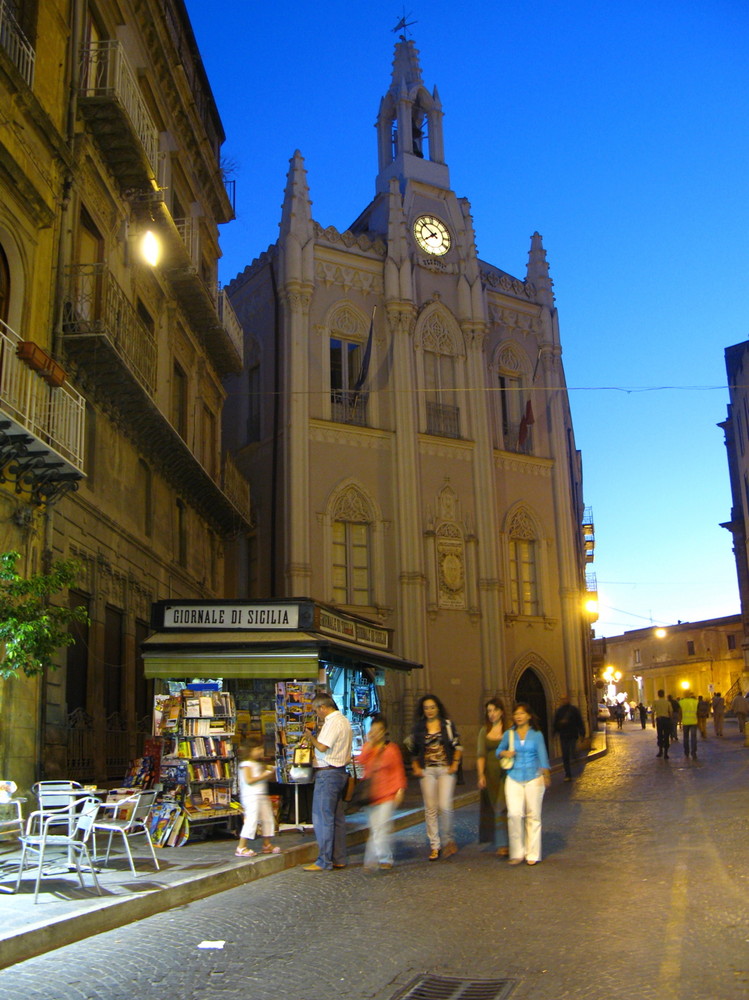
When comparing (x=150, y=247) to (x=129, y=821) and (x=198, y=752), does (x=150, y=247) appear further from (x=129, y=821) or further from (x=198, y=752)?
(x=129, y=821)

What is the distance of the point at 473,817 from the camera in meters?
16.1

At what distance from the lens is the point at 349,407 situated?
3172cm

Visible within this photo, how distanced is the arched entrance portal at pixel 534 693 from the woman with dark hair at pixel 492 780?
20.9 meters

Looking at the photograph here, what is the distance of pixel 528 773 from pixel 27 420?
723 centimetres

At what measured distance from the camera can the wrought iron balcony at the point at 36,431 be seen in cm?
1271

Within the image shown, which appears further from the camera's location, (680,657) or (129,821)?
(680,657)

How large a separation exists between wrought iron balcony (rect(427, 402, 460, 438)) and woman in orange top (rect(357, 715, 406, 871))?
71.0 ft

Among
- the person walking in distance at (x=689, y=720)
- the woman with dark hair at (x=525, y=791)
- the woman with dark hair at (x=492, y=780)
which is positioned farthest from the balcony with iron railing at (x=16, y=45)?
the person walking in distance at (x=689, y=720)

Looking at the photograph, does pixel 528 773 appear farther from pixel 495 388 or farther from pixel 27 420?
pixel 495 388

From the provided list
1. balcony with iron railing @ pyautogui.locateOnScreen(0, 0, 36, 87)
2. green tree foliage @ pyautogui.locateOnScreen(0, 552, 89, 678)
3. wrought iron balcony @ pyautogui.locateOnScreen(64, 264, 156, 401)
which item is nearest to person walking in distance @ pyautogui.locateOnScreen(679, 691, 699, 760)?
wrought iron balcony @ pyautogui.locateOnScreen(64, 264, 156, 401)

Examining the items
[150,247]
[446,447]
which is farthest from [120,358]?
[446,447]

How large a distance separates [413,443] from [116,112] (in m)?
16.3

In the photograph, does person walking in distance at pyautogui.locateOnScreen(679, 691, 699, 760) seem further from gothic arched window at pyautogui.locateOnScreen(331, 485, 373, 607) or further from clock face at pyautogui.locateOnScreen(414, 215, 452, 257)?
clock face at pyautogui.locateOnScreen(414, 215, 452, 257)

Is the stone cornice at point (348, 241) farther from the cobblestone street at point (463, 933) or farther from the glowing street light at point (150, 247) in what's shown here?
the cobblestone street at point (463, 933)
